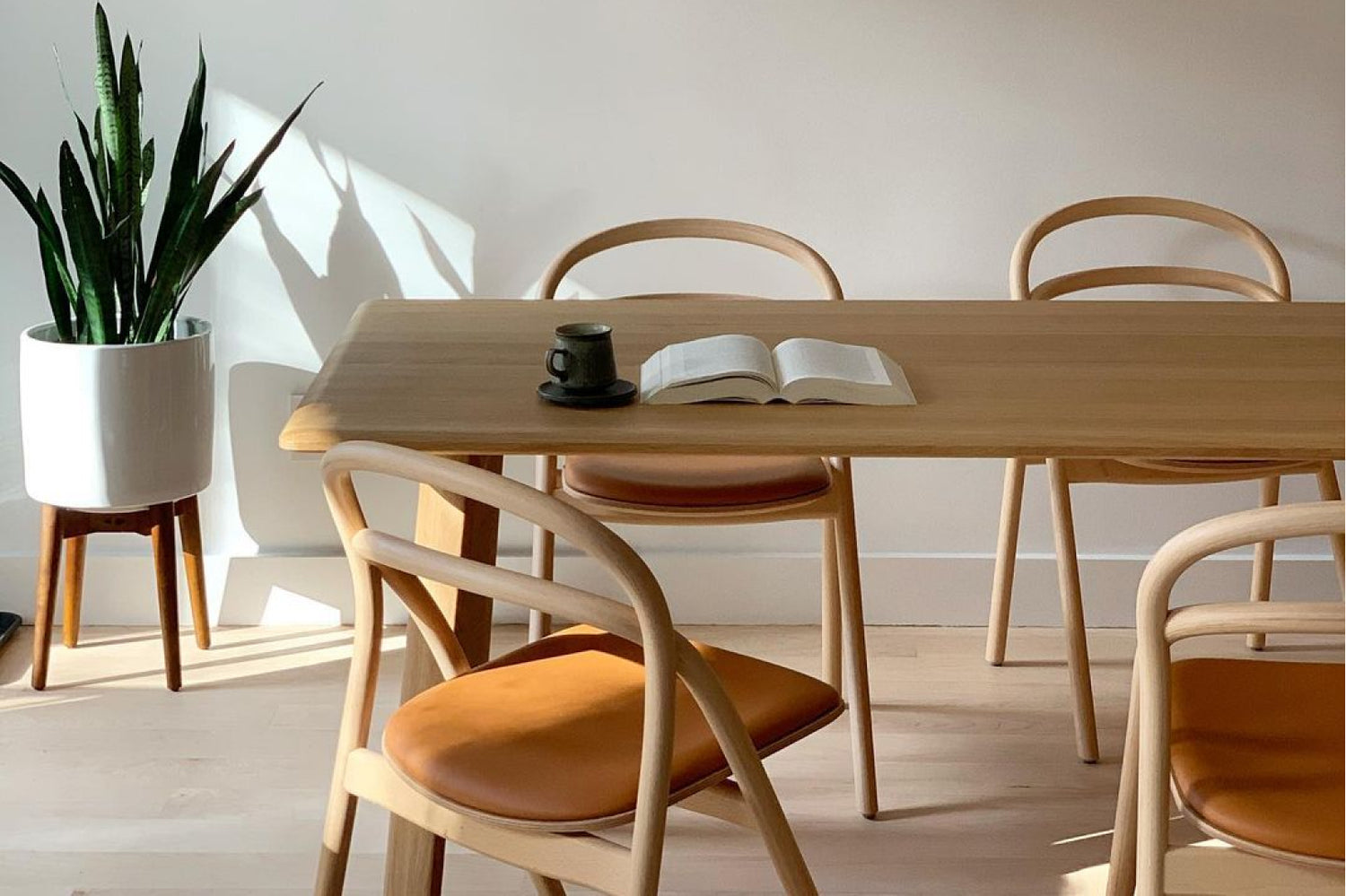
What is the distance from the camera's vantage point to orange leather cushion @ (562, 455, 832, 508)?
242 cm

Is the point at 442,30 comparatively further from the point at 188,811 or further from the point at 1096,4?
the point at 188,811

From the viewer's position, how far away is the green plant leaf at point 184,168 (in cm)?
276

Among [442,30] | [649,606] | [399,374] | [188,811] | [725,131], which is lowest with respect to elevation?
[188,811]

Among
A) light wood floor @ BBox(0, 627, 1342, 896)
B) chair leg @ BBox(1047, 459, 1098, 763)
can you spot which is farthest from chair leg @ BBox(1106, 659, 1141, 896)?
chair leg @ BBox(1047, 459, 1098, 763)

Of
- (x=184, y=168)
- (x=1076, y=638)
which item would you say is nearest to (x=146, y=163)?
(x=184, y=168)

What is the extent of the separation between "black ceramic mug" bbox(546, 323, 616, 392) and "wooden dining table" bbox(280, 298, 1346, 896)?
4 cm

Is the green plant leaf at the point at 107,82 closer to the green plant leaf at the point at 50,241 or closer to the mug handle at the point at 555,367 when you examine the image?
the green plant leaf at the point at 50,241

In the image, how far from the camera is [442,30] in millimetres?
2982

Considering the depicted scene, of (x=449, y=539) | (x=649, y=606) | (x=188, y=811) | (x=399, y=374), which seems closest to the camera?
(x=649, y=606)

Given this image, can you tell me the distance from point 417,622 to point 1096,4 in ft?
6.35

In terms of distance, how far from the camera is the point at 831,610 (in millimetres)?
2641

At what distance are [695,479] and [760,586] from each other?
2.67ft

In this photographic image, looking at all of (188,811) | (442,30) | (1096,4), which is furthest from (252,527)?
(1096,4)

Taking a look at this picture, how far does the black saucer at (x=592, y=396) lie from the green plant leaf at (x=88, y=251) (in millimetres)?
1100
